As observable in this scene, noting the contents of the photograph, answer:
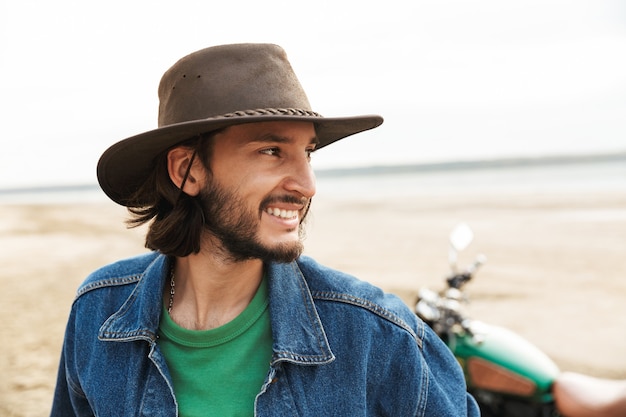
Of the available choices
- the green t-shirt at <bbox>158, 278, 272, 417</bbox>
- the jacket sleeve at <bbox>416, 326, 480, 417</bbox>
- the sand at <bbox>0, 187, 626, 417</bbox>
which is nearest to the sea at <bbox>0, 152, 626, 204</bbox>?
the sand at <bbox>0, 187, 626, 417</bbox>

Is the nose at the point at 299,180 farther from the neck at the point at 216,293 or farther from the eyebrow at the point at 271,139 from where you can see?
the neck at the point at 216,293

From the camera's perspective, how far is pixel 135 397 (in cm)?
193

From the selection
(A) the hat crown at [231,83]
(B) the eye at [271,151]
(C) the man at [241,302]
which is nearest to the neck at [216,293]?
(C) the man at [241,302]

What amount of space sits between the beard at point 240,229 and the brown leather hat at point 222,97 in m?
0.24

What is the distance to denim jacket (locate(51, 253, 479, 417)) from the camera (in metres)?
1.86

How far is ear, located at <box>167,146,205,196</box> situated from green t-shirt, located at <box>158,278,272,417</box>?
1.52 feet

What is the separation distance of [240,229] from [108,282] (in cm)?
59

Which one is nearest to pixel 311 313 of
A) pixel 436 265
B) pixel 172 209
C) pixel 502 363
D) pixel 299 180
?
pixel 299 180

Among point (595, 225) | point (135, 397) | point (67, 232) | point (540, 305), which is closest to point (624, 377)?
point (540, 305)

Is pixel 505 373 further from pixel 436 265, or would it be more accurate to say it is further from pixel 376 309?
pixel 436 265

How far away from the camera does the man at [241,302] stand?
6.11ft

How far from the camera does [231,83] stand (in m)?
1.87

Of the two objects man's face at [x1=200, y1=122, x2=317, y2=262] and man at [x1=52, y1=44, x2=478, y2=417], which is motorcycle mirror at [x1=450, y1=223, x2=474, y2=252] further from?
man's face at [x1=200, y1=122, x2=317, y2=262]

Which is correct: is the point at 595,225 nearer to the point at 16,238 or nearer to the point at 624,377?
the point at 624,377
